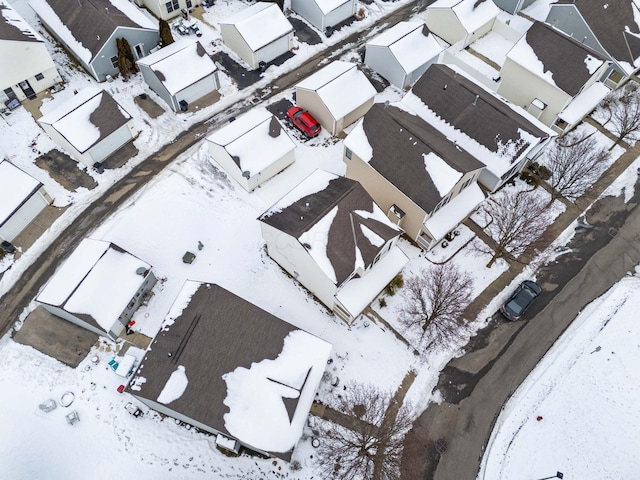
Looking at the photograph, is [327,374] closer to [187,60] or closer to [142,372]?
[142,372]

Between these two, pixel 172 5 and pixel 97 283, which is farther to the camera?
pixel 172 5

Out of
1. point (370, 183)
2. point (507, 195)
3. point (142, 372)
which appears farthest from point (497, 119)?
point (142, 372)

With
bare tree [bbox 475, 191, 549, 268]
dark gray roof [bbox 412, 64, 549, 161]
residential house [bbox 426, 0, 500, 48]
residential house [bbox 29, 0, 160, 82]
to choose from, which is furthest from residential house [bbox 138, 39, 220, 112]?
bare tree [bbox 475, 191, 549, 268]

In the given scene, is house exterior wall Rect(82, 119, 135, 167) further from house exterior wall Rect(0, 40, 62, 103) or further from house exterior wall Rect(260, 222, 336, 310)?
house exterior wall Rect(260, 222, 336, 310)

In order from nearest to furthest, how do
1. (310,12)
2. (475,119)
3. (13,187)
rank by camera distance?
(13,187)
(475,119)
(310,12)

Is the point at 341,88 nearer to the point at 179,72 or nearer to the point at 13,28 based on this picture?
the point at 179,72

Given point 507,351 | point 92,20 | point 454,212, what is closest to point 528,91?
point 454,212
